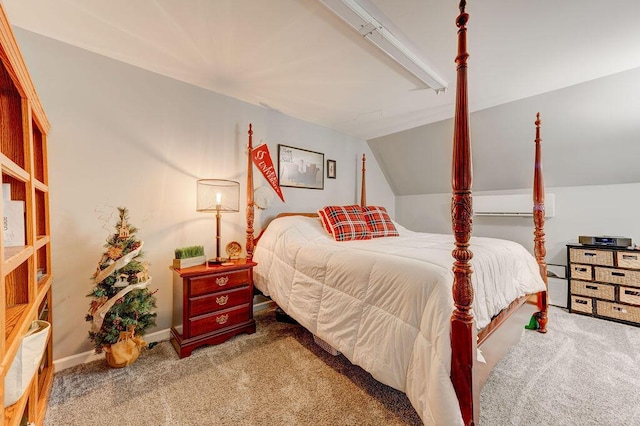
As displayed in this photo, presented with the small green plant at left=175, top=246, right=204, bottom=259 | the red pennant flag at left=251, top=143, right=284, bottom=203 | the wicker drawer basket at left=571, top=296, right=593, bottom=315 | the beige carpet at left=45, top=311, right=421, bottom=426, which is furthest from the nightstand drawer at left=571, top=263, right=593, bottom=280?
the small green plant at left=175, top=246, right=204, bottom=259

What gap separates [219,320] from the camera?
211cm

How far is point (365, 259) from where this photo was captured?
1.63 metres

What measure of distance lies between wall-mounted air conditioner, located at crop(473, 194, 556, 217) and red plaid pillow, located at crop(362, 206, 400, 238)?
185 centimetres

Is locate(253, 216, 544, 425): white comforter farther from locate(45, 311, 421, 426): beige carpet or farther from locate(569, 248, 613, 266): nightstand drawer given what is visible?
locate(569, 248, 613, 266): nightstand drawer

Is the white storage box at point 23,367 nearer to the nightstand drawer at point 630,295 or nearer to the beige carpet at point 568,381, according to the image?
the beige carpet at point 568,381

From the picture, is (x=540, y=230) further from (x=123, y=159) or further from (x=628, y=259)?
(x=123, y=159)

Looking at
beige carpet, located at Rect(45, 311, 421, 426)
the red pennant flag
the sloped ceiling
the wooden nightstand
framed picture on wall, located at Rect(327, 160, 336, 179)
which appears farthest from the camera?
framed picture on wall, located at Rect(327, 160, 336, 179)

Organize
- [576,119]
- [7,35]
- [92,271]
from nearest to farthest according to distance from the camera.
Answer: [7,35] → [92,271] → [576,119]

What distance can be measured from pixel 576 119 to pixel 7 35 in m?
4.21

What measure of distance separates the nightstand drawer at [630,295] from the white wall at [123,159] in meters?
3.80

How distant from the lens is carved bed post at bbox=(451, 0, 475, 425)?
1.11 metres

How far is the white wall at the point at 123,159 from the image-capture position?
1.82 meters

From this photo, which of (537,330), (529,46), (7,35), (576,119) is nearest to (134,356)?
(7,35)

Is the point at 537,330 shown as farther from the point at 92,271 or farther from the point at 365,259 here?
the point at 92,271
